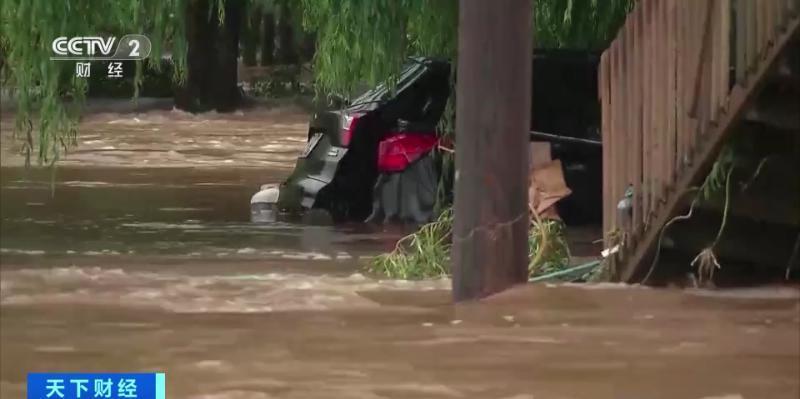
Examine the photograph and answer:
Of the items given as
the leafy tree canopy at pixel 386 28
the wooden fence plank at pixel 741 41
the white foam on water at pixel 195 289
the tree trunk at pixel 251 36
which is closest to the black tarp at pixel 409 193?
the leafy tree canopy at pixel 386 28

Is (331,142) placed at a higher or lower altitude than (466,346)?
higher

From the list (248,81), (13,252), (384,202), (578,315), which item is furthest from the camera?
(248,81)

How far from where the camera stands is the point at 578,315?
5855 millimetres

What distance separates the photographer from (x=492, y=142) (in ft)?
19.4

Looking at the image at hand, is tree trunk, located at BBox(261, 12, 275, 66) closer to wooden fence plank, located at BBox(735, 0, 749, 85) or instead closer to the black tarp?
the black tarp

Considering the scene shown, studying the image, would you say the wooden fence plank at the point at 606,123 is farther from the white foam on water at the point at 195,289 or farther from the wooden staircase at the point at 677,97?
the white foam on water at the point at 195,289

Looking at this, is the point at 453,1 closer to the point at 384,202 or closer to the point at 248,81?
the point at 384,202

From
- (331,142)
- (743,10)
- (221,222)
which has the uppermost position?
(743,10)

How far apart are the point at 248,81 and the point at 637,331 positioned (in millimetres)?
13585

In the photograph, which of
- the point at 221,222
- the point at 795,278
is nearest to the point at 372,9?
the point at 795,278

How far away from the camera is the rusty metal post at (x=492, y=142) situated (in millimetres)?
5887

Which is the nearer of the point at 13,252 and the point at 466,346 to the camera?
the point at 466,346

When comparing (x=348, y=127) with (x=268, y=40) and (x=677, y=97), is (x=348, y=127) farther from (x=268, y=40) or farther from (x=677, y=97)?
(x=268, y=40)

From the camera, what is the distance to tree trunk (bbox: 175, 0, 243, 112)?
8.89 metres
